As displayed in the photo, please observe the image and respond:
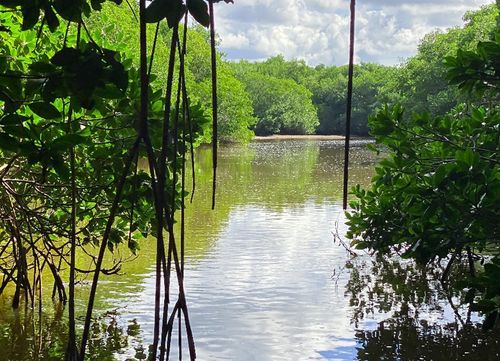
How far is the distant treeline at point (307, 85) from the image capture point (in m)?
30.0

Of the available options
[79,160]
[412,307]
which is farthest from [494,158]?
[412,307]

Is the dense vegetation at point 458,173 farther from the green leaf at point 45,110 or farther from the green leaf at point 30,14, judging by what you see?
the green leaf at point 30,14

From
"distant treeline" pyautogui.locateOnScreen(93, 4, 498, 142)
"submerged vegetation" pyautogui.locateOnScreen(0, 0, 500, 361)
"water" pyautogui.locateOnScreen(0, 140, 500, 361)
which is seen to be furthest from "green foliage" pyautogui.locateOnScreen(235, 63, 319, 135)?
"submerged vegetation" pyautogui.locateOnScreen(0, 0, 500, 361)

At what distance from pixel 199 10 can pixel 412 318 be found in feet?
20.4

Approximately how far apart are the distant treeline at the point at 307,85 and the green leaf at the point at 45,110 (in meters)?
4.38

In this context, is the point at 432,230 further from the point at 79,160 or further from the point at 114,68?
the point at 114,68

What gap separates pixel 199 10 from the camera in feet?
4.53

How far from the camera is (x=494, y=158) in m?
4.57

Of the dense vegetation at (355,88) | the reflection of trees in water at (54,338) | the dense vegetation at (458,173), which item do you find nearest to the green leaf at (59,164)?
the dense vegetation at (458,173)

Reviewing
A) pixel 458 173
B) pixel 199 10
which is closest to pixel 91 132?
pixel 458 173

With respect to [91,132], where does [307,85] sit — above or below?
above

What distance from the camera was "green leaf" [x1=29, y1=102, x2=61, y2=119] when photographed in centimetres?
189

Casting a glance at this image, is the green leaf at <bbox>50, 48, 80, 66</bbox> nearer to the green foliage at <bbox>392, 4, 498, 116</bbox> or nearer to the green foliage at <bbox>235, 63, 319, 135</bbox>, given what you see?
the green foliage at <bbox>392, 4, 498, 116</bbox>

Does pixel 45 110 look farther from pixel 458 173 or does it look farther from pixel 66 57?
pixel 458 173
